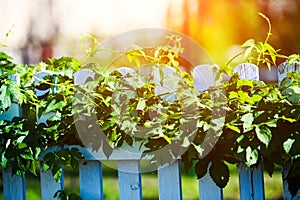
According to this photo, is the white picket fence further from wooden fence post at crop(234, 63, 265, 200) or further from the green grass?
Result: the green grass

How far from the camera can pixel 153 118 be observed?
191cm

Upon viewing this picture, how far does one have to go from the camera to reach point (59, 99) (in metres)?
2.06

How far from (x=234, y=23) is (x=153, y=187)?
1776 millimetres

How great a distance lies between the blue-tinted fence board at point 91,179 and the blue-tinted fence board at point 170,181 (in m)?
0.26

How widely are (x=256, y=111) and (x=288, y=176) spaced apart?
251 mm

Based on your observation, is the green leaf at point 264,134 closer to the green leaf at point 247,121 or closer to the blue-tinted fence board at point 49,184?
the green leaf at point 247,121

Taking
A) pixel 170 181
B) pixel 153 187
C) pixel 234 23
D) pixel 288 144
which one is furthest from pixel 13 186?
pixel 234 23

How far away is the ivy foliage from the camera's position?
5.89 feet

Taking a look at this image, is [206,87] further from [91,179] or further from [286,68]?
[91,179]

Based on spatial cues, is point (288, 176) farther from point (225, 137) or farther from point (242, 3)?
point (242, 3)

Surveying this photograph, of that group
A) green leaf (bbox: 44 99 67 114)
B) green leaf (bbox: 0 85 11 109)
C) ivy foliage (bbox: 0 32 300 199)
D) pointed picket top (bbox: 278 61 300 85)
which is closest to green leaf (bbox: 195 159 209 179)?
ivy foliage (bbox: 0 32 300 199)

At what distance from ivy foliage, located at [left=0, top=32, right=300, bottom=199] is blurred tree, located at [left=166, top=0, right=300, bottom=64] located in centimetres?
252

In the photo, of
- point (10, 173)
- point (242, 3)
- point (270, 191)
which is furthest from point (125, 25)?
point (10, 173)

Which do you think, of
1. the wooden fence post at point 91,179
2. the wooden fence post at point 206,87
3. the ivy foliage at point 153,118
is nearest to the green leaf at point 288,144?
the ivy foliage at point 153,118
